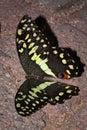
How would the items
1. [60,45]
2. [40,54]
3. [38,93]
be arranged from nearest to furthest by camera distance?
[38,93] < [40,54] < [60,45]

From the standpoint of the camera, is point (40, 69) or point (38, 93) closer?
point (38, 93)

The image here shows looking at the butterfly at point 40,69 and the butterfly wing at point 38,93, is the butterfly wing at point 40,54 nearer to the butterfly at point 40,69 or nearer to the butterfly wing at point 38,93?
the butterfly at point 40,69

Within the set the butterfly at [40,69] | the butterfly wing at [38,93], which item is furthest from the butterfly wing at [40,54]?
the butterfly wing at [38,93]

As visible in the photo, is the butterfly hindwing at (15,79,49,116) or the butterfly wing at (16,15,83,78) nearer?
the butterfly hindwing at (15,79,49,116)

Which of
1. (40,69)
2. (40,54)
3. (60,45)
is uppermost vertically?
(40,54)

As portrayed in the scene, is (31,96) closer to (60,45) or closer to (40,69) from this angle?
(40,69)

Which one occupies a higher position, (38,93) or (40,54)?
(40,54)

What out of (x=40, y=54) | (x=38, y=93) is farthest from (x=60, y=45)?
(x=38, y=93)

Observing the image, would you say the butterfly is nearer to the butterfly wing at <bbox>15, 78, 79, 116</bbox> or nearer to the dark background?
the butterfly wing at <bbox>15, 78, 79, 116</bbox>

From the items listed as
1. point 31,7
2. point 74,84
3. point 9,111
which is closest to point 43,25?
point 31,7

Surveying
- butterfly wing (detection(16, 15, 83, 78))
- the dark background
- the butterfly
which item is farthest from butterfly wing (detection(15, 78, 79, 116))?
the dark background
